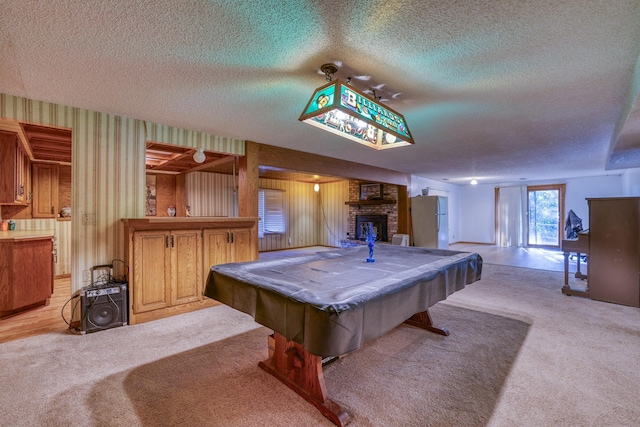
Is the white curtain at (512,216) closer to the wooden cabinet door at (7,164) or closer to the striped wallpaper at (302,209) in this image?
the striped wallpaper at (302,209)

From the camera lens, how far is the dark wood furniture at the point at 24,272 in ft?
10.2

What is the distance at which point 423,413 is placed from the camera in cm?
162

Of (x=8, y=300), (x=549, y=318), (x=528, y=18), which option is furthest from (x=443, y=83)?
(x=8, y=300)

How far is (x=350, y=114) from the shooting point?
197cm

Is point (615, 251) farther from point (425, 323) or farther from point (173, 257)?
point (173, 257)

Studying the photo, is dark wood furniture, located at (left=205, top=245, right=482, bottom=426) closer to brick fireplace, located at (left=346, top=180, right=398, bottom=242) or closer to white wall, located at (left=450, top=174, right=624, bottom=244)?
brick fireplace, located at (left=346, top=180, right=398, bottom=242)

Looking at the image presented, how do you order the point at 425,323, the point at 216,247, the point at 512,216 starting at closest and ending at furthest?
the point at 425,323
the point at 216,247
the point at 512,216

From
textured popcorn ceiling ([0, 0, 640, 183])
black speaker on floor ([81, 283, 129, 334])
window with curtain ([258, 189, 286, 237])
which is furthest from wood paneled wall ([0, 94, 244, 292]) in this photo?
window with curtain ([258, 189, 286, 237])

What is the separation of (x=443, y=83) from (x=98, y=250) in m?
3.88

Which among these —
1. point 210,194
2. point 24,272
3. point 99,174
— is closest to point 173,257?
point 99,174

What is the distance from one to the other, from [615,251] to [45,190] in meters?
9.23

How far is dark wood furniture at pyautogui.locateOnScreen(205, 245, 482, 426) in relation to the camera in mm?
1262

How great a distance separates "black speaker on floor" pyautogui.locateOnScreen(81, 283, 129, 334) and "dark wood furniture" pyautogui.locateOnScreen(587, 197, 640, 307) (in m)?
5.91

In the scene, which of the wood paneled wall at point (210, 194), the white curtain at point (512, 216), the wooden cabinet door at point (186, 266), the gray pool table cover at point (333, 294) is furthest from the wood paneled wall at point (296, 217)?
the white curtain at point (512, 216)
